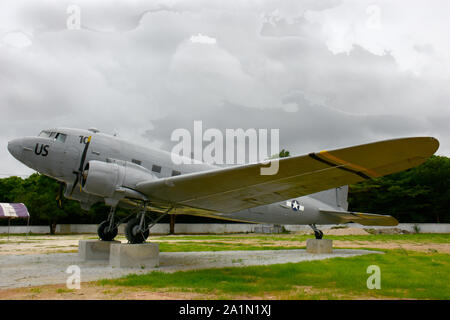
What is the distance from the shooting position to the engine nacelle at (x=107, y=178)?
9.79 meters

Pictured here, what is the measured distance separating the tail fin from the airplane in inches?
117

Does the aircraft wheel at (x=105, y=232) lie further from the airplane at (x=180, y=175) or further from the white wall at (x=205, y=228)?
the white wall at (x=205, y=228)

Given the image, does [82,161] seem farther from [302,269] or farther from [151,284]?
[302,269]

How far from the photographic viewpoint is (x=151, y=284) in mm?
7188

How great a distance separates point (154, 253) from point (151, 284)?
339cm

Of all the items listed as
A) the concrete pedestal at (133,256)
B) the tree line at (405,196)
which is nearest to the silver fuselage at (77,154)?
the concrete pedestal at (133,256)

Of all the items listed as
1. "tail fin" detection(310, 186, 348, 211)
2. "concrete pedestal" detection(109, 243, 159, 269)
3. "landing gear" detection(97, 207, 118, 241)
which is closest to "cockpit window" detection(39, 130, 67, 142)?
"landing gear" detection(97, 207, 118, 241)

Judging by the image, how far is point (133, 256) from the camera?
396 inches

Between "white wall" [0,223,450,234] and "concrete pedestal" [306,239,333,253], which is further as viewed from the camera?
"white wall" [0,223,450,234]

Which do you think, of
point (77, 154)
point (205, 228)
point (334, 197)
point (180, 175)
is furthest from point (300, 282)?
point (205, 228)

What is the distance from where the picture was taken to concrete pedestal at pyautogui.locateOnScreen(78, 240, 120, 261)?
12.4m

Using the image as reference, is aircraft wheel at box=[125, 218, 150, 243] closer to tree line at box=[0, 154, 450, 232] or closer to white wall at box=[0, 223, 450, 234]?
white wall at box=[0, 223, 450, 234]

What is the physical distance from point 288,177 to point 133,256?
16.9 feet
